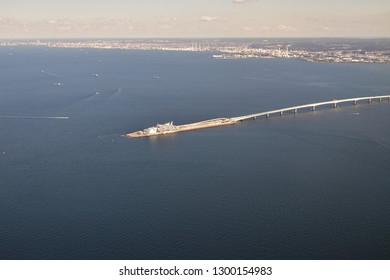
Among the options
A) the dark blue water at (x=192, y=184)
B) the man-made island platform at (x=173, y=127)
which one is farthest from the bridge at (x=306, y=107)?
the man-made island platform at (x=173, y=127)

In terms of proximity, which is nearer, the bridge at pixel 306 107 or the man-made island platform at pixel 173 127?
the man-made island platform at pixel 173 127

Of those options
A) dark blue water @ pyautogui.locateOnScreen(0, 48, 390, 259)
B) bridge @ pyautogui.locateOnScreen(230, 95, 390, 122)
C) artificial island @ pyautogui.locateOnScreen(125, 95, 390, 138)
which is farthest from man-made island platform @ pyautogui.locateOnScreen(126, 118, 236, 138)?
bridge @ pyautogui.locateOnScreen(230, 95, 390, 122)

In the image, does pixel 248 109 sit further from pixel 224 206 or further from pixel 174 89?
pixel 224 206

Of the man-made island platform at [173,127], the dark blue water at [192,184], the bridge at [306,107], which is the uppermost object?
the bridge at [306,107]

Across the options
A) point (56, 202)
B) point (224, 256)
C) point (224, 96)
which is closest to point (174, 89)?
point (224, 96)

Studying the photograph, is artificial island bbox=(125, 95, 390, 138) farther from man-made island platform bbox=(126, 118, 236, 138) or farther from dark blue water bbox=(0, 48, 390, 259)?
dark blue water bbox=(0, 48, 390, 259)

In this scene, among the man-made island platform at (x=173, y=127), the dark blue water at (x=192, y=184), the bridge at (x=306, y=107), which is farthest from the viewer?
the bridge at (x=306, y=107)

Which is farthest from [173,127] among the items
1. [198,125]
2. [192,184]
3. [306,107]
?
[306,107]

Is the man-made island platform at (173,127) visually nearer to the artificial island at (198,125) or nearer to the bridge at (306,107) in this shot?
the artificial island at (198,125)

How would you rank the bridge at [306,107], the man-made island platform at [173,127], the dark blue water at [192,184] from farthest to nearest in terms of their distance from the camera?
the bridge at [306,107] → the man-made island platform at [173,127] → the dark blue water at [192,184]
